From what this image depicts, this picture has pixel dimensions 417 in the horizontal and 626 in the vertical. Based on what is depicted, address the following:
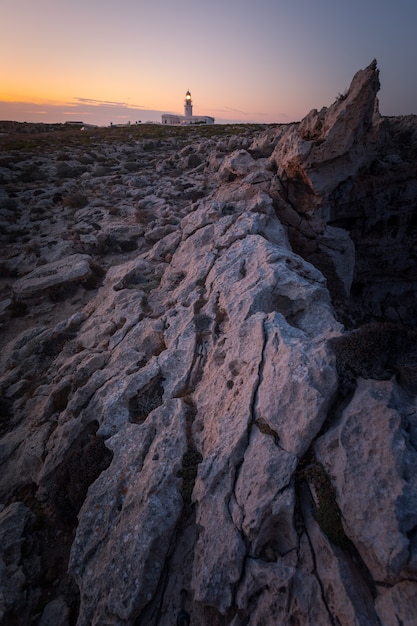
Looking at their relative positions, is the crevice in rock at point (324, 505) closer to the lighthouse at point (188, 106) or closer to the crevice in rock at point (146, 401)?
the crevice in rock at point (146, 401)

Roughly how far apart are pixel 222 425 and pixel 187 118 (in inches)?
6161

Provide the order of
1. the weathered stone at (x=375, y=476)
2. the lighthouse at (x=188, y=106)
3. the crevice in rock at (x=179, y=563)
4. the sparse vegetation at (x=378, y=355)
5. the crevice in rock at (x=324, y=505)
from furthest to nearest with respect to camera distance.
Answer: the lighthouse at (x=188, y=106), the sparse vegetation at (x=378, y=355), the crevice in rock at (x=179, y=563), the crevice in rock at (x=324, y=505), the weathered stone at (x=375, y=476)

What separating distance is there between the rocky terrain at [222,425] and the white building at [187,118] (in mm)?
125525

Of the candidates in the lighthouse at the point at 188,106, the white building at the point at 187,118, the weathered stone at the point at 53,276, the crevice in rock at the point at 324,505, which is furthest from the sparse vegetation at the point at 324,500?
the lighthouse at the point at 188,106

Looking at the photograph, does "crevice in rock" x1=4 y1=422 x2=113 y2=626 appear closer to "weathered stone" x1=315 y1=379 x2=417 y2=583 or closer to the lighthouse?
"weathered stone" x1=315 y1=379 x2=417 y2=583

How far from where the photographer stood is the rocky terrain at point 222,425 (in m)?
5.91

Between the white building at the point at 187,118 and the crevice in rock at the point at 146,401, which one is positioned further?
the white building at the point at 187,118

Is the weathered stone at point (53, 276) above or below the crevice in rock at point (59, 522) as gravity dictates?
above

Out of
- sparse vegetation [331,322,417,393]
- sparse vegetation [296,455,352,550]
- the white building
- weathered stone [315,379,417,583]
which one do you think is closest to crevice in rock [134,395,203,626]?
sparse vegetation [296,455,352,550]

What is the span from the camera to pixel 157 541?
7109 millimetres

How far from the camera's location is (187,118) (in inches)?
5399

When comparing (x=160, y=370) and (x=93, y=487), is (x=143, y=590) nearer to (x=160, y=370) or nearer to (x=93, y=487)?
(x=93, y=487)

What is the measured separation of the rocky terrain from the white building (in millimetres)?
125525

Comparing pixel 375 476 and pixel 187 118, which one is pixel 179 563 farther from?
pixel 187 118
